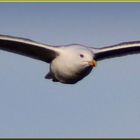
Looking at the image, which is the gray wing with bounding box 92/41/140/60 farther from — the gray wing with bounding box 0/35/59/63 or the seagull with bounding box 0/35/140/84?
the gray wing with bounding box 0/35/59/63

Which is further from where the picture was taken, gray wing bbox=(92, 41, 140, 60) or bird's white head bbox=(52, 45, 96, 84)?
gray wing bbox=(92, 41, 140, 60)

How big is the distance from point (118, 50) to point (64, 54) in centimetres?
184

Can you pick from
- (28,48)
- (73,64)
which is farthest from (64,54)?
(28,48)

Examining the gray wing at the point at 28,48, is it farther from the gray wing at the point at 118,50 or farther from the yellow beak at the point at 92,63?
the yellow beak at the point at 92,63

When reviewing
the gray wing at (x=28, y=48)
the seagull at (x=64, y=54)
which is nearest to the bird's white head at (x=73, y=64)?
the seagull at (x=64, y=54)

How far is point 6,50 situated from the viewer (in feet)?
71.9

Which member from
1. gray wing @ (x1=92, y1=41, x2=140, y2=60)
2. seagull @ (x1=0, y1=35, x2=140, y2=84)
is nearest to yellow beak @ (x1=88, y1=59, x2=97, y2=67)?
seagull @ (x1=0, y1=35, x2=140, y2=84)

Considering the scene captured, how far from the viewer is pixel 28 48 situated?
854 inches

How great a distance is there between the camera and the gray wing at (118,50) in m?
21.8

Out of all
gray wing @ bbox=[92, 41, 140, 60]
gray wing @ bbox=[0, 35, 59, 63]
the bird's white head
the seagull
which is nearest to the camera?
the bird's white head

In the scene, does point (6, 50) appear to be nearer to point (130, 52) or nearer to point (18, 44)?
point (18, 44)

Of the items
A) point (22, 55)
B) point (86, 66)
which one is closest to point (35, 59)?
point (22, 55)

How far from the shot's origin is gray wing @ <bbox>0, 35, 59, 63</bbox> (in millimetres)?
21406

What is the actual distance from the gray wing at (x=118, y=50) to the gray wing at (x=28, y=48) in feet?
3.47
